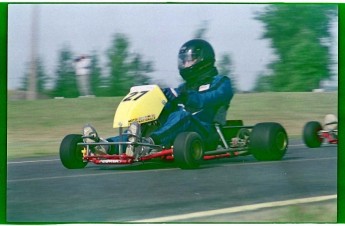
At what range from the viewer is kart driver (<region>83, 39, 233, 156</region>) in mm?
11680

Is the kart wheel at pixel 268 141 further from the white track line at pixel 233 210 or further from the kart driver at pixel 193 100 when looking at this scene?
the white track line at pixel 233 210

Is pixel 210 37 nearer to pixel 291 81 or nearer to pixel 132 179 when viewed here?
pixel 291 81

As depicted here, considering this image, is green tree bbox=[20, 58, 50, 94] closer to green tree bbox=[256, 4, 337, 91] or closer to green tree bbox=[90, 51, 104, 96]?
green tree bbox=[90, 51, 104, 96]

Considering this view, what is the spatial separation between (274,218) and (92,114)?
2.56 m

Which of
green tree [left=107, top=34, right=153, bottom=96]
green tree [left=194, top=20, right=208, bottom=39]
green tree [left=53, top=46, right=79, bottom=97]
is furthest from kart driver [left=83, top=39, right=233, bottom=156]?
green tree [left=53, top=46, right=79, bottom=97]

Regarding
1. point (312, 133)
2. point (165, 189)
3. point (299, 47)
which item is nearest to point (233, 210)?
point (165, 189)

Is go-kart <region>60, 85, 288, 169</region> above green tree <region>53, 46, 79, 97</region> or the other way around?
the other way around

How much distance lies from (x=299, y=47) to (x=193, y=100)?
4.63 feet

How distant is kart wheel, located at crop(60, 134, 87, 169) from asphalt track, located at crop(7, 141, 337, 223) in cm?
11

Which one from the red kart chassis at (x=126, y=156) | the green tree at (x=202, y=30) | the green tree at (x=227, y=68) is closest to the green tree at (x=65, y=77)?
the red kart chassis at (x=126, y=156)

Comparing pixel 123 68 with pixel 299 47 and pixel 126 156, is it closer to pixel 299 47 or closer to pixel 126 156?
pixel 126 156

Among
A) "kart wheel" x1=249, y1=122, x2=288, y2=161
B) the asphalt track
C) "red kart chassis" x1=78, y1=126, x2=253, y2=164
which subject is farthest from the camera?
"kart wheel" x1=249, y1=122, x2=288, y2=161

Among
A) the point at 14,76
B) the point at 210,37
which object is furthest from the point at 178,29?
the point at 14,76

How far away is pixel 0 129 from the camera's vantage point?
1145 centimetres
